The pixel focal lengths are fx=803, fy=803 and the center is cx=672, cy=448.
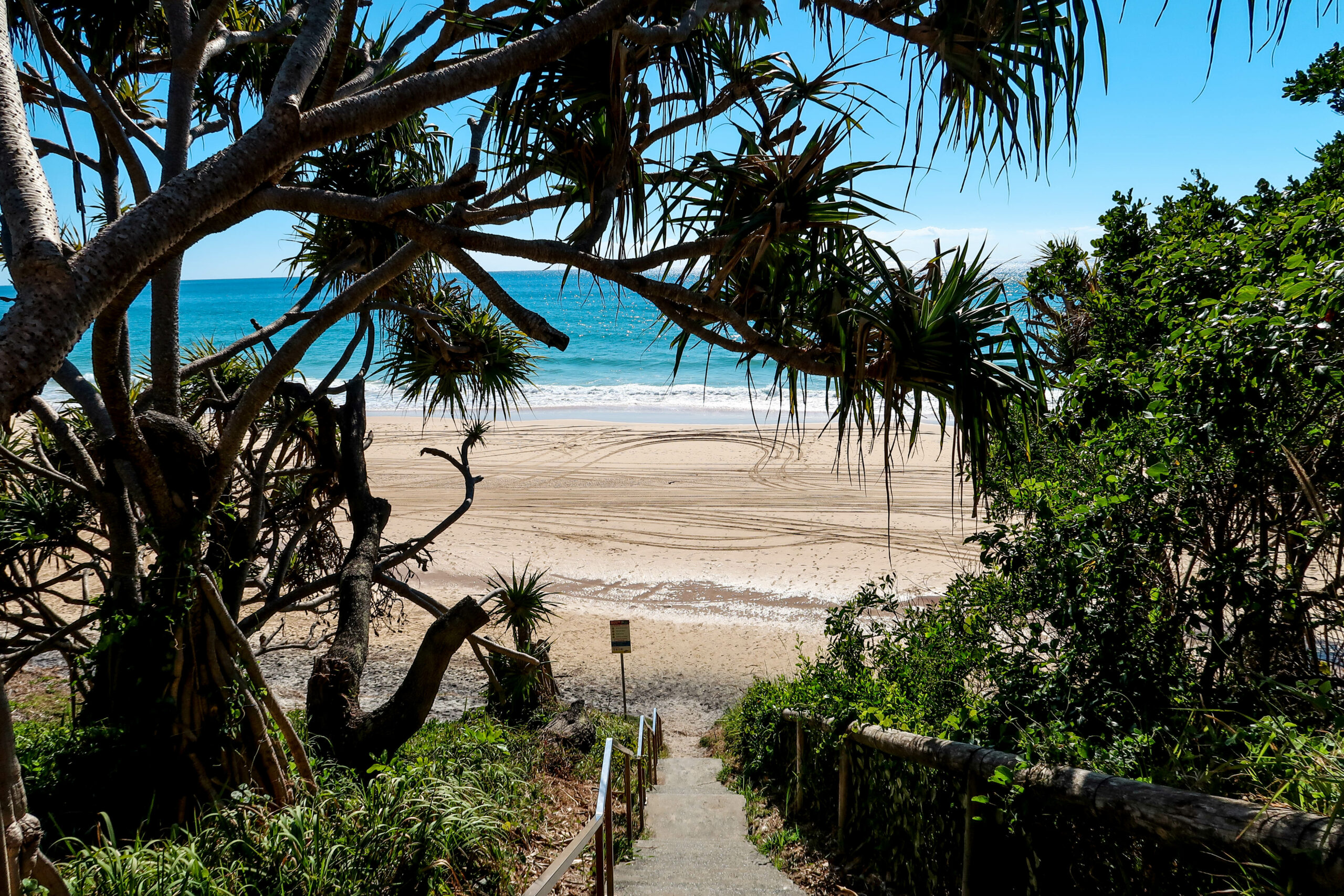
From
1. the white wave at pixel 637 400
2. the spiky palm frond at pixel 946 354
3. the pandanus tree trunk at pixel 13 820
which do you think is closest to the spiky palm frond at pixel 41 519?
the pandanus tree trunk at pixel 13 820

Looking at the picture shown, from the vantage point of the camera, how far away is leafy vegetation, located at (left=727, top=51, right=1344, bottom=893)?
2410 millimetres

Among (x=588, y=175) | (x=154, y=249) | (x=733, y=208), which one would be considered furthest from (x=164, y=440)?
(x=733, y=208)

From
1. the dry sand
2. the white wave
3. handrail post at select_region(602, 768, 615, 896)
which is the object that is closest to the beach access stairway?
handrail post at select_region(602, 768, 615, 896)

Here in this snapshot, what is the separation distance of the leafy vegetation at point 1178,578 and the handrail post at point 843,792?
15.6 inches

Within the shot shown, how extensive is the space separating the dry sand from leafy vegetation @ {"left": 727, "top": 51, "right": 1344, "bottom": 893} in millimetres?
4131

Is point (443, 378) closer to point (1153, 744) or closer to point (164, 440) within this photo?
point (164, 440)

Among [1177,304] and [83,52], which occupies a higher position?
[83,52]

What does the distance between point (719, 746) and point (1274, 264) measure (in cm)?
824

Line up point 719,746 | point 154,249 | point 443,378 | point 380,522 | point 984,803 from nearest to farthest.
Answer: point 154,249 → point 984,803 → point 380,522 → point 443,378 → point 719,746

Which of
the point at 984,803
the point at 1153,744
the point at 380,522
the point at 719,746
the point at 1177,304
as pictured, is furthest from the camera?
the point at 719,746

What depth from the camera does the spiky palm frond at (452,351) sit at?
724cm

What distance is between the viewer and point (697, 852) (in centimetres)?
523

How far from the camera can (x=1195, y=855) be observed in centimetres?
223

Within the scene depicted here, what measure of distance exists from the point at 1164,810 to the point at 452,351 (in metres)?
6.02
